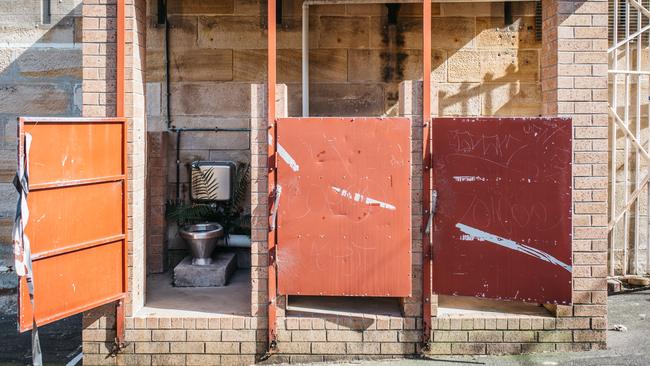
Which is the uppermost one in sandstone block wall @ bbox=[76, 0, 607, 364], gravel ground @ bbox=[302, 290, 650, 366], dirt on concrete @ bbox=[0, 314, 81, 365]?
sandstone block wall @ bbox=[76, 0, 607, 364]

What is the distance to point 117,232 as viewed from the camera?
212 inches

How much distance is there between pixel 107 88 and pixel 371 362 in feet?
11.9

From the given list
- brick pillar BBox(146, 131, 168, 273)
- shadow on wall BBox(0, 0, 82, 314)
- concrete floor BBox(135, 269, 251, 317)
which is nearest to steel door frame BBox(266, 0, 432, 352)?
concrete floor BBox(135, 269, 251, 317)

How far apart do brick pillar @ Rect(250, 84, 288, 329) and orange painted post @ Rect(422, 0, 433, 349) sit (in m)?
1.34

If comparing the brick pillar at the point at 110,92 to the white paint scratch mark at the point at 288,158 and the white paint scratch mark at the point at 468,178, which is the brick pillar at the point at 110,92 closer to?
the white paint scratch mark at the point at 288,158

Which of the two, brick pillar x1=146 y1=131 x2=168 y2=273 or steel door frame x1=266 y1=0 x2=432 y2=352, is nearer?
steel door frame x1=266 y1=0 x2=432 y2=352

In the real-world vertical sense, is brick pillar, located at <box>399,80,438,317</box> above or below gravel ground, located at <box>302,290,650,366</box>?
above

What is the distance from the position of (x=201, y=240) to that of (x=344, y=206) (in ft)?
7.67

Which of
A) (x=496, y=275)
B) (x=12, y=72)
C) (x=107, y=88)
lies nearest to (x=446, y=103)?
(x=496, y=275)

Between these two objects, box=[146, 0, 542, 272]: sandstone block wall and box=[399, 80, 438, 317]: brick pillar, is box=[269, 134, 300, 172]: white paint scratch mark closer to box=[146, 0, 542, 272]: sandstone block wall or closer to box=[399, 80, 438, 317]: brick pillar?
box=[399, 80, 438, 317]: brick pillar

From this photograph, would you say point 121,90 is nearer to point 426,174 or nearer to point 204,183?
point 204,183

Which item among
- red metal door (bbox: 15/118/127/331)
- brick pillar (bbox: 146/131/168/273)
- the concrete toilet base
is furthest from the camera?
brick pillar (bbox: 146/131/168/273)

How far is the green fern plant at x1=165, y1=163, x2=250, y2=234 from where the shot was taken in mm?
7414

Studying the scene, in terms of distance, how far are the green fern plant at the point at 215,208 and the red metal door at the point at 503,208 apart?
10.3ft
